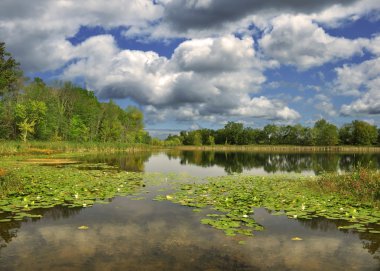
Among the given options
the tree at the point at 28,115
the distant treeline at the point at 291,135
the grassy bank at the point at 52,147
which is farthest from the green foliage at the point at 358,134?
the tree at the point at 28,115

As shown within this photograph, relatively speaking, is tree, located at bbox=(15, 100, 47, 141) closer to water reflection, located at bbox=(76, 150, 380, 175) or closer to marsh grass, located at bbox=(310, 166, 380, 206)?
water reflection, located at bbox=(76, 150, 380, 175)

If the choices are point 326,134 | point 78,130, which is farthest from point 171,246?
point 326,134

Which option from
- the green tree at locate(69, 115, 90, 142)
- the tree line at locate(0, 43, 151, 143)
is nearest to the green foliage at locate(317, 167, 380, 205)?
the tree line at locate(0, 43, 151, 143)

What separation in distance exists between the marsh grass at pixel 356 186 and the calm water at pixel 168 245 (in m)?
4.99

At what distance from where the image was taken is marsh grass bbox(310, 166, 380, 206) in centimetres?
1570

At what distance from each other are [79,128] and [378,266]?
8360cm

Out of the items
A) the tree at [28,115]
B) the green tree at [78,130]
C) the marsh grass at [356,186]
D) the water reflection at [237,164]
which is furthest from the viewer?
the green tree at [78,130]

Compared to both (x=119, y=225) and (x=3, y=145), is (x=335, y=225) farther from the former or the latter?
(x=3, y=145)

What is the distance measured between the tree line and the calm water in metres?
47.8

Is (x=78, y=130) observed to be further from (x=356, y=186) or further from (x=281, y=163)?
(x=356, y=186)

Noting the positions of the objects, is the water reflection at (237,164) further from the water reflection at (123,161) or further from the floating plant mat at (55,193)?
the floating plant mat at (55,193)

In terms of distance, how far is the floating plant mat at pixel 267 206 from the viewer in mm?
11344

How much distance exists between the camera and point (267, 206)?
47.1 feet

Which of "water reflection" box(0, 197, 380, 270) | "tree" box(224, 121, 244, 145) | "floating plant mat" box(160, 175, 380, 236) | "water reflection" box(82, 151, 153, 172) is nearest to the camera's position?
"water reflection" box(0, 197, 380, 270)
